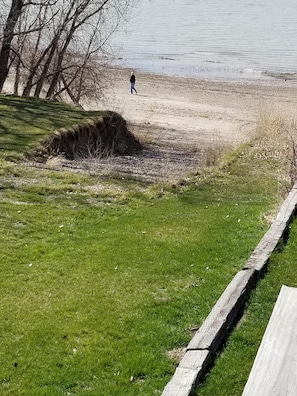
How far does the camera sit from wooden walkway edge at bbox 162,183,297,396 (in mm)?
4828

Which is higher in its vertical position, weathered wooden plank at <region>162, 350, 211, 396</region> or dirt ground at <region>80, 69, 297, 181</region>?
dirt ground at <region>80, 69, 297, 181</region>

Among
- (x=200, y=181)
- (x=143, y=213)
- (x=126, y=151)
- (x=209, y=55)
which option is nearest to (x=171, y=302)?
(x=143, y=213)

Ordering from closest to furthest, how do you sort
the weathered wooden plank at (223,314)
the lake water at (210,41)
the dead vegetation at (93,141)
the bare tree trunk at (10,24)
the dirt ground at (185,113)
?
the weathered wooden plank at (223,314)
the dead vegetation at (93,141)
the dirt ground at (185,113)
the bare tree trunk at (10,24)
the lake water at (210,41)

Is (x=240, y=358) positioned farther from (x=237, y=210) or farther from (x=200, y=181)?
(x=200, y=181)

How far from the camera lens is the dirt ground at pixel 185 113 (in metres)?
16.2

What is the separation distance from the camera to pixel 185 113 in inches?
1172

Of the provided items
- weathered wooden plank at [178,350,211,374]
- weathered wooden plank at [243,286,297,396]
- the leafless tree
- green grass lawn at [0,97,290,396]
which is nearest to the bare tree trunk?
the leafless tree

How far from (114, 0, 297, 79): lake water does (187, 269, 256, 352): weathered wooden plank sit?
3575 cm

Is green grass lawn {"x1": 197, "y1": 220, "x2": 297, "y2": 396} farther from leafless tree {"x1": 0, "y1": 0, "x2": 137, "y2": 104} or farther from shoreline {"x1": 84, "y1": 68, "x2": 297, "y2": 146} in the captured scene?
leafless tree {"x1": 0, "y1": 0, "x2": 137, "y2": 104}

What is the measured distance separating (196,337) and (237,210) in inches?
198

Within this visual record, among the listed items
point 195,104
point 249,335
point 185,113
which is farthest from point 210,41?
point 249,335

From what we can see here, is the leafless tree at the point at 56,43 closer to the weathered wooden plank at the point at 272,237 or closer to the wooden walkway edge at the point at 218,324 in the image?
the weathered wooden plank at the point at 272,237

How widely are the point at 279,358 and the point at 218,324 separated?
2.64 metres

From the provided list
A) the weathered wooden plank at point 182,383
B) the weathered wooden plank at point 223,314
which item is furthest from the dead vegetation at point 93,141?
the weathered wooden plank at point 182,383
